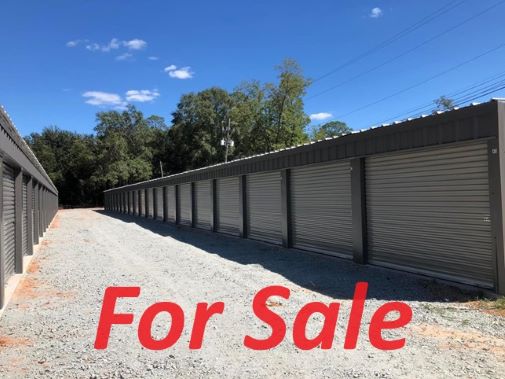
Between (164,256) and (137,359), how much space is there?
817 centimetres

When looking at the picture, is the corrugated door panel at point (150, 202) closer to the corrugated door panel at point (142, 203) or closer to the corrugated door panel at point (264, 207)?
the corrugated door panel at point (142, 203)

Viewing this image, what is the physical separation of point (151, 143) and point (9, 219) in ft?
211

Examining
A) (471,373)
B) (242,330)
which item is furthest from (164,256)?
(471,373)

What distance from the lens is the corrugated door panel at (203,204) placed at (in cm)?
2139

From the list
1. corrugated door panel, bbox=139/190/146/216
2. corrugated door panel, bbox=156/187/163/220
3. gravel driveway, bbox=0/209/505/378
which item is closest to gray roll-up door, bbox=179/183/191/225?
corrugated door panel, bbox=156/187/163/220

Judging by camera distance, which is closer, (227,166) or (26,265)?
(26,265)

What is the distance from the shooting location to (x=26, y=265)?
12.1 meters

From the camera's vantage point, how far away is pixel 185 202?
2534 cm

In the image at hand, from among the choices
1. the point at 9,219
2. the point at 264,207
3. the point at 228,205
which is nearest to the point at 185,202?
the point at 228,205

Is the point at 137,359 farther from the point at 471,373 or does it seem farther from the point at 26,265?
the point at 26,265

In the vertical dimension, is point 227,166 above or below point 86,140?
below

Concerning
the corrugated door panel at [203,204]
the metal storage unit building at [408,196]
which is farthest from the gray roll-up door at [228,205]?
the metal storage unit building at [408,196]

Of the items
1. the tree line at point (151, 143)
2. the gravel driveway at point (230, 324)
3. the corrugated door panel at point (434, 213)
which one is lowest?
the gravel driveway at point (230, 324)

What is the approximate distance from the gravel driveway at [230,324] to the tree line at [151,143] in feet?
150
